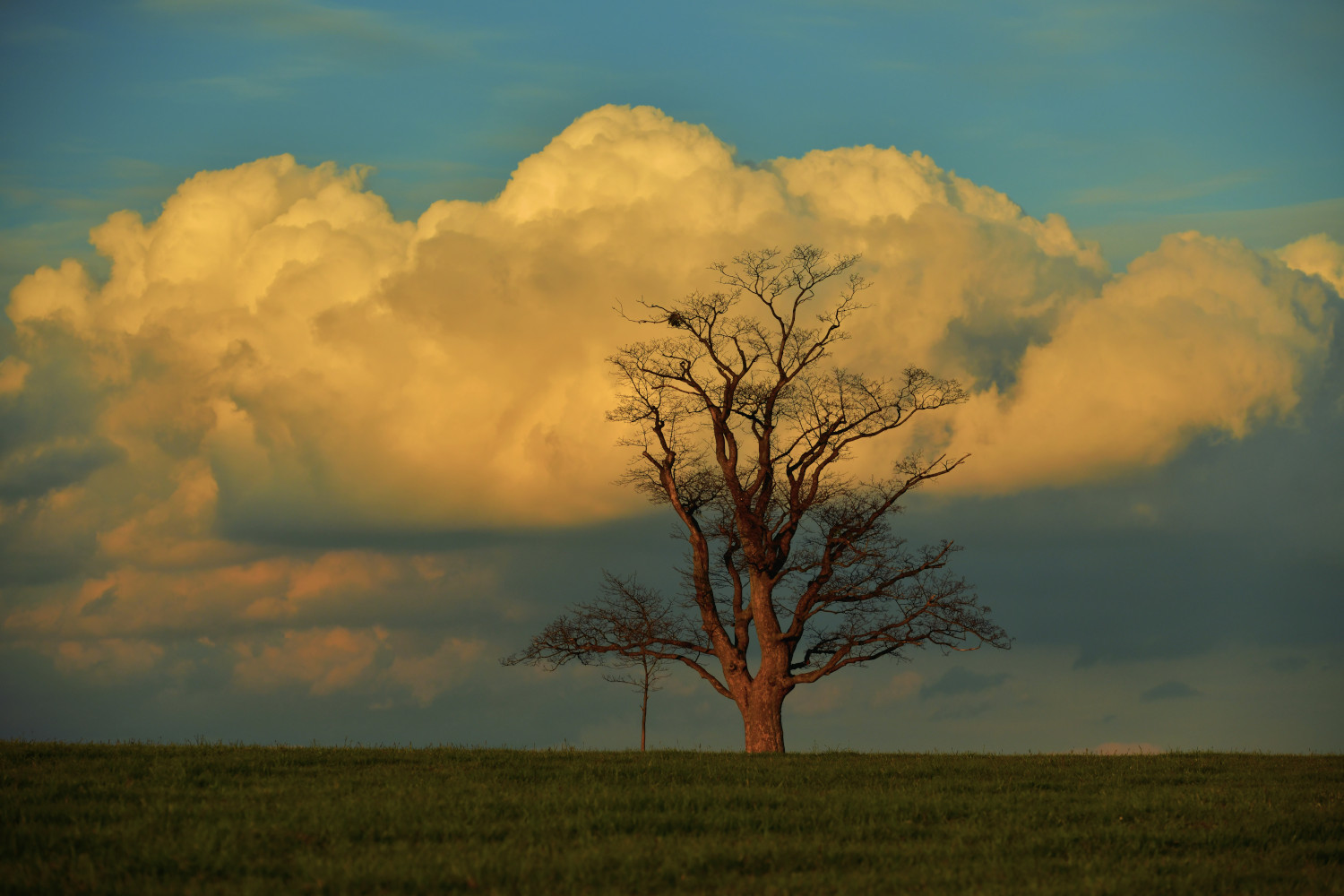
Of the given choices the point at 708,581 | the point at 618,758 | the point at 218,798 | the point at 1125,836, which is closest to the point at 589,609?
the point at 708,581

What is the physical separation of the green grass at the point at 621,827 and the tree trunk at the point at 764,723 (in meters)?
9.13

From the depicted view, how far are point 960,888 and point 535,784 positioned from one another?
294 inches

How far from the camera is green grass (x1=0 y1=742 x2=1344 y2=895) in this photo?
37.6 ft

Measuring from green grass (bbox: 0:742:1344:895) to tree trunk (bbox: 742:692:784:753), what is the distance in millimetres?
9127

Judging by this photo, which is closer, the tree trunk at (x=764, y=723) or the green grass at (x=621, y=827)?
the green grass at (x=621, y=827)

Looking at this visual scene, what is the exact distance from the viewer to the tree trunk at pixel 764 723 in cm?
2928

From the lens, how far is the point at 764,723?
29.4m

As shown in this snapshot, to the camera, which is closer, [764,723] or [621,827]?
[621,827]

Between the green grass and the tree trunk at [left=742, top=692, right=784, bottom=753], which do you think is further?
the tree trunk at [left=742, top=692, right=784, bottom=753]

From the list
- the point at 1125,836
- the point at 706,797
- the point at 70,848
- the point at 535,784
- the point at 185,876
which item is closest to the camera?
the point at 185,876

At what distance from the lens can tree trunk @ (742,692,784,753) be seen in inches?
1153

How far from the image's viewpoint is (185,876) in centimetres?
1123

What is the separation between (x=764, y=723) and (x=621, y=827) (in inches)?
628

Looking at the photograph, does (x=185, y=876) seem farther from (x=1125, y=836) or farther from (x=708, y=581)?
(x=708, y=581)
